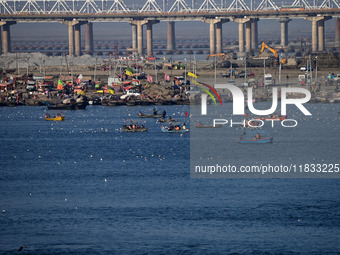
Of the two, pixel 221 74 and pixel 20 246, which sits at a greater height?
pixel 221 74

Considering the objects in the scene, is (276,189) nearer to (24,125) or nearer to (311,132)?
(311,132)

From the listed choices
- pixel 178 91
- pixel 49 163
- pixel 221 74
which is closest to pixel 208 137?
pixel 49 163

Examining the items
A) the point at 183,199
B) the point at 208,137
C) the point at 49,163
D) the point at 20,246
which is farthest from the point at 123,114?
the point at 20,246

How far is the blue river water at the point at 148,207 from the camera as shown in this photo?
50812 millimetres

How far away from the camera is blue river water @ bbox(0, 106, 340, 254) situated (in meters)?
50.8

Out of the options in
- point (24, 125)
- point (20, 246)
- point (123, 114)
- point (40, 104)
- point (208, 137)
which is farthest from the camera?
point (40, 104)

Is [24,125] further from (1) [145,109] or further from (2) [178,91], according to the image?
(2) [178,91]

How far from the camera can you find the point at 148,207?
59438 millimetres

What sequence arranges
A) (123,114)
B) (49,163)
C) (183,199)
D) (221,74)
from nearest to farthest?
(183,199)
(49,163)
(123,114)
(221,74)

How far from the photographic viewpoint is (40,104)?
453 ft

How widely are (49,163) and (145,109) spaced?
47.1 meters

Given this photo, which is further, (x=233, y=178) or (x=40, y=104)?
(x=40, y=104)

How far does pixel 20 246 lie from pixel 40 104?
89046mm

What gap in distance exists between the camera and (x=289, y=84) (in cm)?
14538
